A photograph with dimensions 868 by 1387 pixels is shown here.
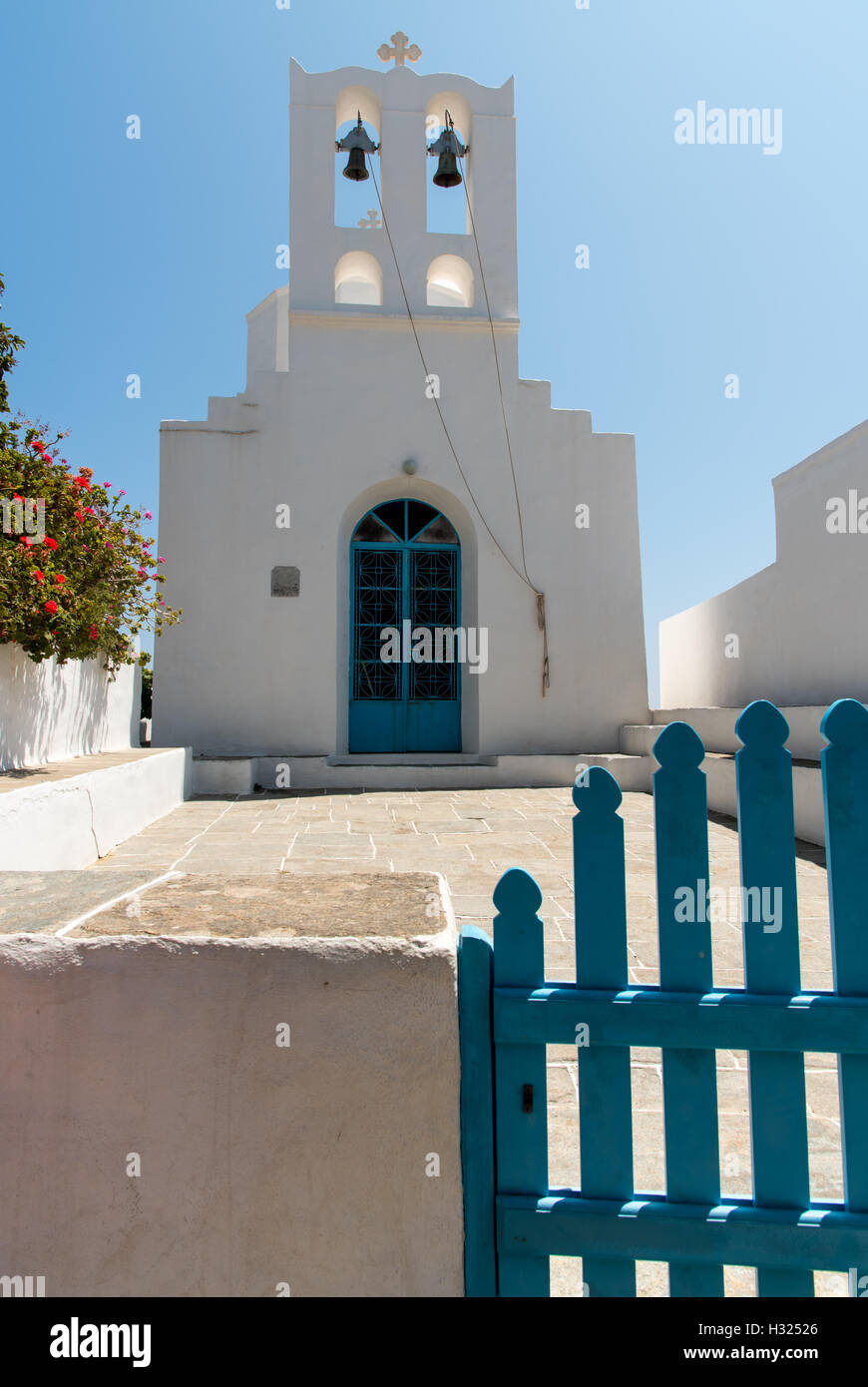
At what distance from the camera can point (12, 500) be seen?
4.77 metres

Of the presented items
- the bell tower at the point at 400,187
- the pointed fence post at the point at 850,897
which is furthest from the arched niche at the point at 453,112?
the pointed fence post at the point at 850,897

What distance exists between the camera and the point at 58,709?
224 inches

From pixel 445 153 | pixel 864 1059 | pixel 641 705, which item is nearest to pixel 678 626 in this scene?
pixel 641 705

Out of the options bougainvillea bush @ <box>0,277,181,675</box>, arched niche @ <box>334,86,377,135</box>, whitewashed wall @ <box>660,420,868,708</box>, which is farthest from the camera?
arched niche @ <box>334,86,377,135</box>

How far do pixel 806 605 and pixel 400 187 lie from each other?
7.02 m

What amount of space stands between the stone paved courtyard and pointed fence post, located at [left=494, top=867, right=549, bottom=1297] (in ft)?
0.73

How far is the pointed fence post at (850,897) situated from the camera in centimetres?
125

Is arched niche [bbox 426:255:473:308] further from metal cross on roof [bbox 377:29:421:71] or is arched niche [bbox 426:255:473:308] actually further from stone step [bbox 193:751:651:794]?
stone step [bbox 193:751:651:794]

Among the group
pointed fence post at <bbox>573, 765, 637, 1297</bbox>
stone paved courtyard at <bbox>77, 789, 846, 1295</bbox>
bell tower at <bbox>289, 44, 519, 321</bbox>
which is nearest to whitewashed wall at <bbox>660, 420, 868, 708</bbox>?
stone paved courtyard at <bbox>77, 789, 846, 1295</bbox>

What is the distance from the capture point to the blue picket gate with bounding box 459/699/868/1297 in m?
1.22

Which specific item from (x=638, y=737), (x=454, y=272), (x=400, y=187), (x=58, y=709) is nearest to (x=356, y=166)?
(x=400, y=187)

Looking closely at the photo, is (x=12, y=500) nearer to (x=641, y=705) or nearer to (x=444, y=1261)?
(x=444, y=1261)

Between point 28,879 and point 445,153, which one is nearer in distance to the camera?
point 28,879
